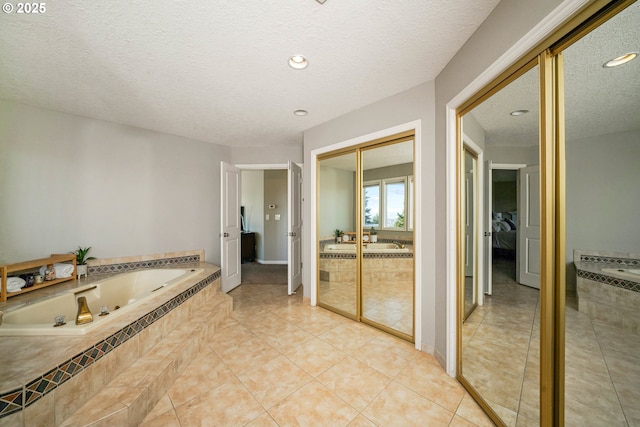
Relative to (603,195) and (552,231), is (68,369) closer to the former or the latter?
(552,231)

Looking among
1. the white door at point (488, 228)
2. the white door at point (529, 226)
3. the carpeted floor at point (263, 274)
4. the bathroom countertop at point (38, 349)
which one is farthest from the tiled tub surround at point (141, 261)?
the white door at point (529, 226)

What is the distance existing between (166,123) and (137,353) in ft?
8.81

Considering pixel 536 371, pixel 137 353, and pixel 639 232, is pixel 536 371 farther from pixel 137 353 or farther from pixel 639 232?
pixel 137 353

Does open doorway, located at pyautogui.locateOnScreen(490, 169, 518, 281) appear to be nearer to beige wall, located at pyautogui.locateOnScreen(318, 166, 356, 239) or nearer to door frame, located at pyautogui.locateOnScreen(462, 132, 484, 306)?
door frame, located at pyautogui.locateOnScreen(462, 132, 484, 306)

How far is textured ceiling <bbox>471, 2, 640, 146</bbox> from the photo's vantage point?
818 mm

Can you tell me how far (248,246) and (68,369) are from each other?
4772 mm

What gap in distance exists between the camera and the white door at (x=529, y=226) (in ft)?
3.64

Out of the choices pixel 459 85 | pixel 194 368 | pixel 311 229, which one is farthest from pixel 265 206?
pixel 459 85

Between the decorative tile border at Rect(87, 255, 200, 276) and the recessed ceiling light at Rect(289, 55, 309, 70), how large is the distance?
3.18 meters

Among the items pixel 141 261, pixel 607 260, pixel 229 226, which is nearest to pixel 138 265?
pixel 141 261

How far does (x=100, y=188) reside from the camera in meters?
2.85

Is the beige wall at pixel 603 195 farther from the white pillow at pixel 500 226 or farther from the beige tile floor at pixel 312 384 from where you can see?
the beige tile floor at pixel 312 384

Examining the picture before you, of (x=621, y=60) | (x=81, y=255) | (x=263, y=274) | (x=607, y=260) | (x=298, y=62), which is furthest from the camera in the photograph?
(x=263, y=274)

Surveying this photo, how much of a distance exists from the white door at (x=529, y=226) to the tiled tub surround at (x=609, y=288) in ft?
0.47
